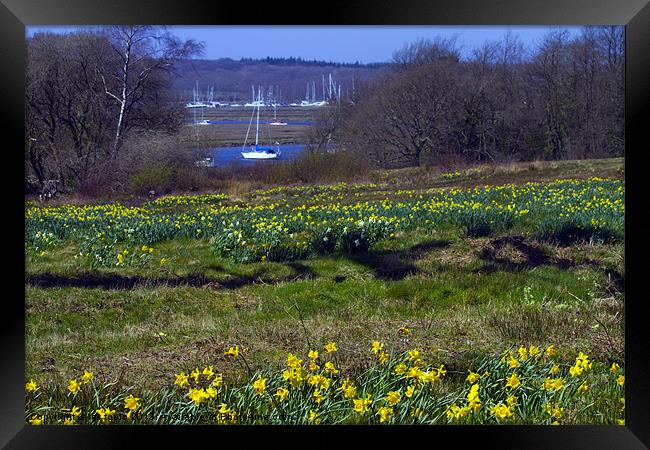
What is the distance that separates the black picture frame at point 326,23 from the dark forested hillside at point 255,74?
5.71ft

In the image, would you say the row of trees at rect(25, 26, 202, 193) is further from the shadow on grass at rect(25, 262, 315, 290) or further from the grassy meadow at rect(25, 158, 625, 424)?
the shadow on grass at rect(25, 262, 315, 290)

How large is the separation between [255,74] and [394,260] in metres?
1.77

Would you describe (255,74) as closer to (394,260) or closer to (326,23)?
(394,260)

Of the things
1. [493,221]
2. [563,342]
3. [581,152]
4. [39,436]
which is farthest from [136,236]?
[581,152]

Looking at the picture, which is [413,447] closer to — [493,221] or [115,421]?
[115,421]

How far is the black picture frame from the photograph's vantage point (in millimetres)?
3299

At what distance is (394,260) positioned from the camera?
5266 mm

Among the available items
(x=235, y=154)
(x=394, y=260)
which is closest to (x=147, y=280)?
(x=235, y=154)

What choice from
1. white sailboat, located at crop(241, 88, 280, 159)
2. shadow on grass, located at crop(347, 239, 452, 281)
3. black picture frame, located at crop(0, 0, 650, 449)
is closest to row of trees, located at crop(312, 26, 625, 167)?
white sailboat, located at crop(241, 88, 280, 159)

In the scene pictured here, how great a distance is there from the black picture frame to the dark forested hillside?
5.71 feet

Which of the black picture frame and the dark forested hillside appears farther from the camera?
the dark forested hillside

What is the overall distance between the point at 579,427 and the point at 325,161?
2.65 metres

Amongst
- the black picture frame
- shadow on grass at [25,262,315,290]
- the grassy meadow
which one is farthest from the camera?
shadow on grass at [25,262,315,290]

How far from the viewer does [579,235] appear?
18.0 ft
